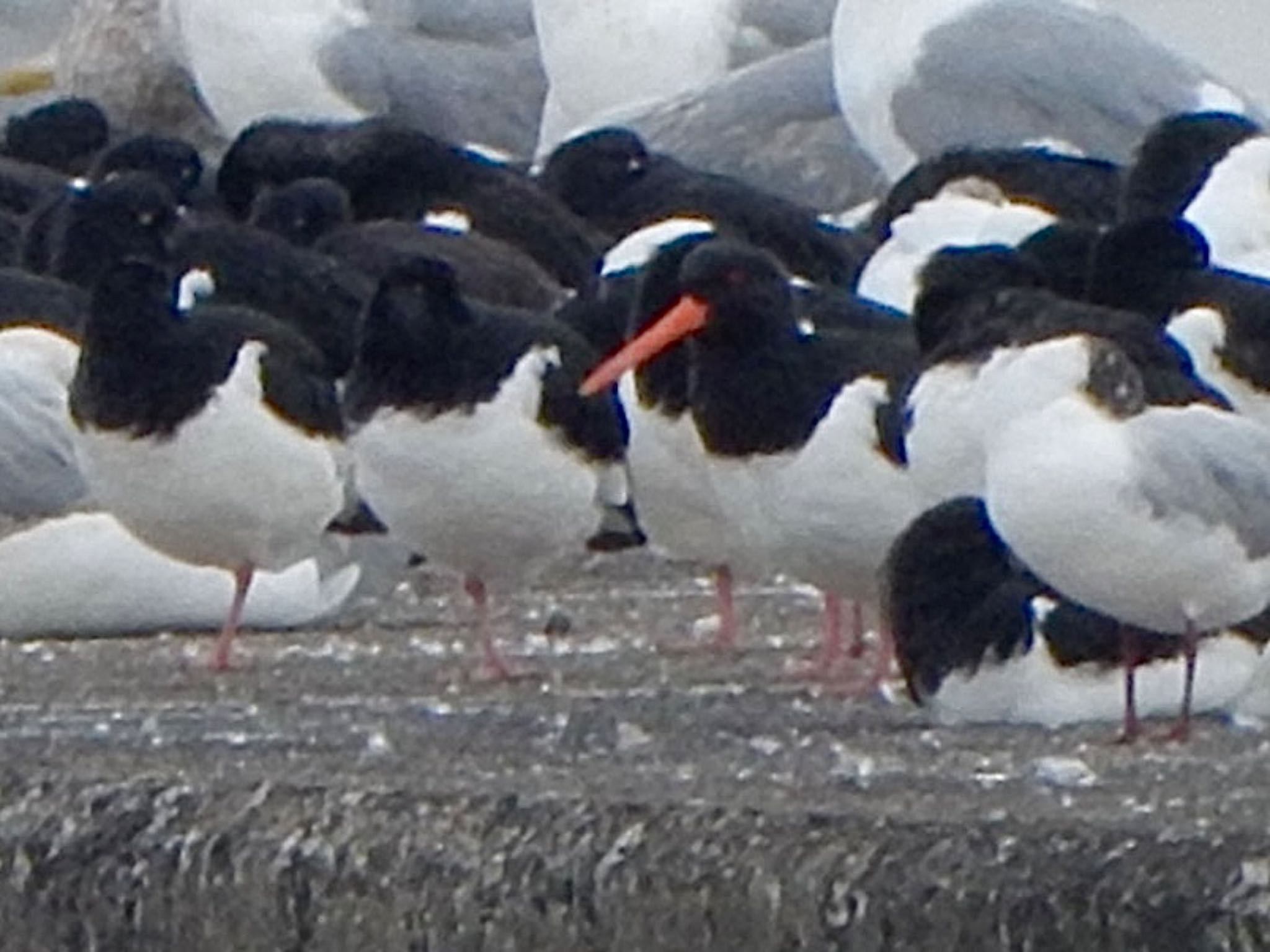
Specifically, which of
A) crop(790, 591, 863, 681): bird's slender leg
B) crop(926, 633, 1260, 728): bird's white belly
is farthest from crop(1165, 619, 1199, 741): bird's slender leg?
crop(790, 591, 863, 681): bird's slender leg

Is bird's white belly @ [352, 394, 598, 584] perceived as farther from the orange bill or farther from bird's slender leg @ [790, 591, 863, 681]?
bird's slender leg @ [790, 591, 863, 681]

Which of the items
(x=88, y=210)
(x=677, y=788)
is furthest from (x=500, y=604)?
Result: (x=677, y=788)

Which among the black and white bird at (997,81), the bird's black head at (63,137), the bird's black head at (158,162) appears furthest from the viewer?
the bird's black head at (63,137)

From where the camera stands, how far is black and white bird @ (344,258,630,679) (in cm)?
604

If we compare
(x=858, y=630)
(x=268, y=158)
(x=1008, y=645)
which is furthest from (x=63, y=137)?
(x=1008, y=645)

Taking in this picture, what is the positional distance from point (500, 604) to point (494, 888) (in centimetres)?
311

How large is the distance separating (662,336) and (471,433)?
11.3 inches

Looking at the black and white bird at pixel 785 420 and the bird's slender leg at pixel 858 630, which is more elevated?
the black and white bird at pixel 785 420

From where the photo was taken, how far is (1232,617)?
521cm

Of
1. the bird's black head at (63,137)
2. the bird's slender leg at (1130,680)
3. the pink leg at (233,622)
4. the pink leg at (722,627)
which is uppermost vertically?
the bird's slender leg at (1130,680)

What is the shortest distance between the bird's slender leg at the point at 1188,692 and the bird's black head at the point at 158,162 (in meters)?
4.70

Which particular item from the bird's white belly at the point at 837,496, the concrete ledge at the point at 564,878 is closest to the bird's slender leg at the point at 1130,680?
the bird's white belly at the point at 837,496

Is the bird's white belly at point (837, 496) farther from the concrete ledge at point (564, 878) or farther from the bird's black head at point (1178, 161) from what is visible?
the bird's black head at point (1178, 161)

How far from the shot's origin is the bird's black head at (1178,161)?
7910 mm
